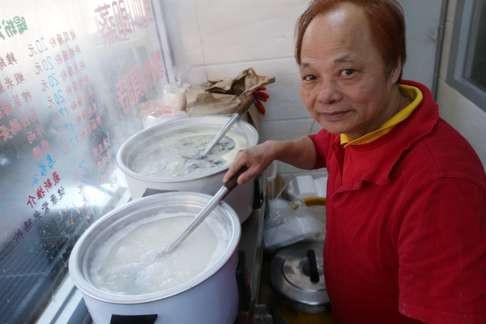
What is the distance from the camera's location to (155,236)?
2.99 feet

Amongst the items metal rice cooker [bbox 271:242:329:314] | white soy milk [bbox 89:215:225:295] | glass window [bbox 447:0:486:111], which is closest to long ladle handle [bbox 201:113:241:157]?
white soy milk [bbox 89:215:225:295]

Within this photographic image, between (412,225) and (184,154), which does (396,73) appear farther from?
(184,154)

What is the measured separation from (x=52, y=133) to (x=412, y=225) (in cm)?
92

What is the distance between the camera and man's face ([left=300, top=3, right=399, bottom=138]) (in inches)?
27.4

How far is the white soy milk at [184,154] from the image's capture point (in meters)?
1.12

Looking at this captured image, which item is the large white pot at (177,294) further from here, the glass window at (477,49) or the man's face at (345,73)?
the glass window at (477,49)

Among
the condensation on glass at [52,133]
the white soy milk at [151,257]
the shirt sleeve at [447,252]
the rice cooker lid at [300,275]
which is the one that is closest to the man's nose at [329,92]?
the shirt sleeve at [447,252]

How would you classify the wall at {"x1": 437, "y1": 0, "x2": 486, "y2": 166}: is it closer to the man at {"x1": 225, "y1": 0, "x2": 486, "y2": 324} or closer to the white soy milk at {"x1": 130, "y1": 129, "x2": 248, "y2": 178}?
the man at {"x1": 225, "y1": 0, "x2": 486, "y2": 324}

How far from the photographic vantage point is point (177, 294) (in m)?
0.62

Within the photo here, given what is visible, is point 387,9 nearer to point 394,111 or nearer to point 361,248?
point 394,111

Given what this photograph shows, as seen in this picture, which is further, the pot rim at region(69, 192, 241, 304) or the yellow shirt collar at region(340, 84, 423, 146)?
the yellow shirt collar at region(340, 84, 423, 146)

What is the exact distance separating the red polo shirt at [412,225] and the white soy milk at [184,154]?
363 mm

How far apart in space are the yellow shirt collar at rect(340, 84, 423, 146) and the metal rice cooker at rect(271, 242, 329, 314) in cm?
49

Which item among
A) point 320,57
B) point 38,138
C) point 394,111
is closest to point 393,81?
point 394,111
